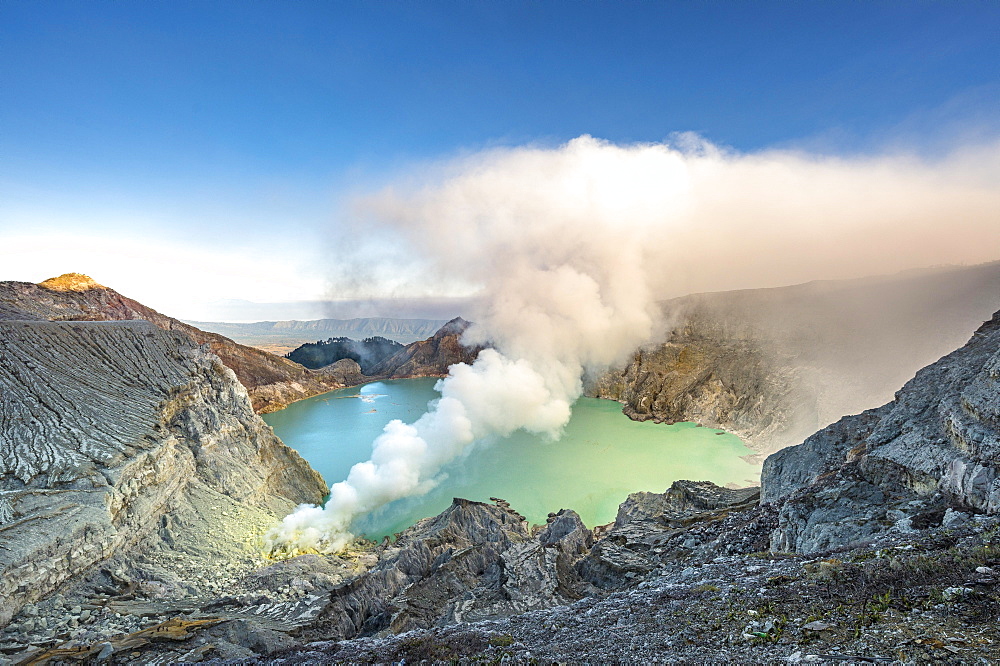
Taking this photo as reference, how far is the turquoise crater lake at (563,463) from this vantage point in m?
25.3

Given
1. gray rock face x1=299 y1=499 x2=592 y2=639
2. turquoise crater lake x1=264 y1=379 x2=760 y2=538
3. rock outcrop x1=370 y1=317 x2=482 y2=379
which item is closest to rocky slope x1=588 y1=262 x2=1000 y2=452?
turquoise crater lake x1=264 y1=379 x2=760 y2=538

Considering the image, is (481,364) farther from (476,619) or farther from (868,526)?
(868,526)

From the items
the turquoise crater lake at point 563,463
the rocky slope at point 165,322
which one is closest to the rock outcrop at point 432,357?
the rocky slope at point 165,322

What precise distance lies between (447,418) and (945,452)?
3169 cm

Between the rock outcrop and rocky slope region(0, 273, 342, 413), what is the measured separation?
1380 centimetres

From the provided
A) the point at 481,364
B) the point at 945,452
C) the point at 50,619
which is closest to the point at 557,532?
the point at 945,452

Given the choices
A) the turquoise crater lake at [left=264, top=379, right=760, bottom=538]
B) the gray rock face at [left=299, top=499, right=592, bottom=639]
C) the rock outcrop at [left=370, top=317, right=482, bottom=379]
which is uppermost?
the rock outcrop at [left=370, top=317, right=482, bottom=379]

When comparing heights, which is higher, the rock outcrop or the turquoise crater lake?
the rock outcrop

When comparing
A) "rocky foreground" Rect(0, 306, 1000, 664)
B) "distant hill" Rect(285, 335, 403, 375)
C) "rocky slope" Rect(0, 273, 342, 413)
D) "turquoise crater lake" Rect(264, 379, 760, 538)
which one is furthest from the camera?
"distant hill" Rect(285, 335, 403, 375)

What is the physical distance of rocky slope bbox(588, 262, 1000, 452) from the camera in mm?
34906

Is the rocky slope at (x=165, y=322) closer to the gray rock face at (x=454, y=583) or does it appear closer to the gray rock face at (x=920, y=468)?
the gray rock face at (x=454, y=583)

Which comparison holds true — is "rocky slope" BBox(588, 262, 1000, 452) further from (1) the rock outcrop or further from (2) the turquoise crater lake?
(1) the rock outcrop

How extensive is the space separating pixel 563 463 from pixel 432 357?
58.1 meters

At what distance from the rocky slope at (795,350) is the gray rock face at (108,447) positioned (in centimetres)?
3832
